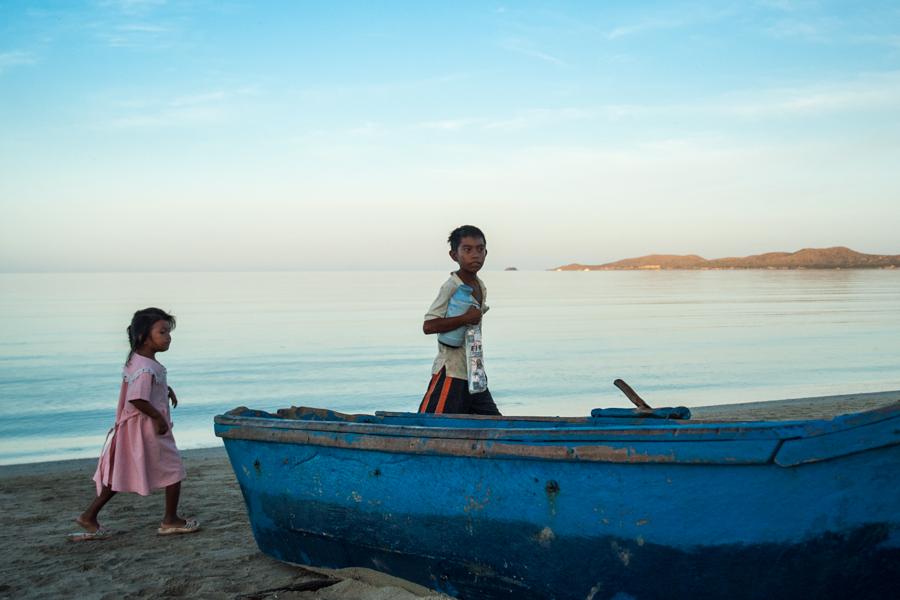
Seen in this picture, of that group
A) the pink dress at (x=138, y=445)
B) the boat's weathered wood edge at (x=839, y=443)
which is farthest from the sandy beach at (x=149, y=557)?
the boat's weathered wood edge at (x=839, y=443)

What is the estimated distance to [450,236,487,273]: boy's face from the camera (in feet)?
17.0

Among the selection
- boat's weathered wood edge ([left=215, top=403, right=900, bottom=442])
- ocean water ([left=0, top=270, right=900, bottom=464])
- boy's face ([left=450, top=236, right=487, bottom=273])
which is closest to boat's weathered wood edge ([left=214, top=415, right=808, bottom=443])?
boat's weathered wood edge ([left=215, top=403, right=900, bottom=442])

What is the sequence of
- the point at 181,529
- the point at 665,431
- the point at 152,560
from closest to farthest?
the point at 665,431 → the point at 152,560 → the point at 181,529

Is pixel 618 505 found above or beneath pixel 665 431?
beneath

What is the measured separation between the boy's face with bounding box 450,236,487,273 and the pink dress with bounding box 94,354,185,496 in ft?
6.07

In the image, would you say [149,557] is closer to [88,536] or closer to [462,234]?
[88,536]

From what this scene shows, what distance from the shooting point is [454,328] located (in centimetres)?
516

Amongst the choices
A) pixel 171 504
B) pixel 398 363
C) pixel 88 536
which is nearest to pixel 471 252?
Result: pixel 171 504

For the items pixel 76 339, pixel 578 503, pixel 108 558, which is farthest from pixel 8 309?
pixel 578 503

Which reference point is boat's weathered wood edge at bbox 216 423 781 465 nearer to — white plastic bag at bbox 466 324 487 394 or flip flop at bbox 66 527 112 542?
white plastic bag at bbox 466 324 487 394

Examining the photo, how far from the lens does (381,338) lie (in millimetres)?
23484

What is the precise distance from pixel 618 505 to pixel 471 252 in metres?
2.26

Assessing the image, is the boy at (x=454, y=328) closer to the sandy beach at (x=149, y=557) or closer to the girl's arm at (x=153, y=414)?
the sandy beach at (x=149, y=557)

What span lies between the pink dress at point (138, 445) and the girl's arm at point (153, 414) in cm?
3
